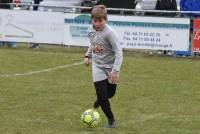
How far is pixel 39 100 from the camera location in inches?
445

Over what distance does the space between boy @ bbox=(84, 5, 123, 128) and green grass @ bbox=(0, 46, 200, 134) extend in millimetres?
487

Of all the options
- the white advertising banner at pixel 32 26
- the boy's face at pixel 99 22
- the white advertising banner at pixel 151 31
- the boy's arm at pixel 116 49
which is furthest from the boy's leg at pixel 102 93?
the white advertising banner at pixel 32 26

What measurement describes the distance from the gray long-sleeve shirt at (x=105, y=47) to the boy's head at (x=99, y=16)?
0.13m

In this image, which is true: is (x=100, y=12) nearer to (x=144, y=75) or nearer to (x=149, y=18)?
(x=144, y=75)

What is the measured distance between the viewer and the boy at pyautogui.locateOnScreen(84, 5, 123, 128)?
28.6ft

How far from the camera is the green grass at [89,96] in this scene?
9141mm

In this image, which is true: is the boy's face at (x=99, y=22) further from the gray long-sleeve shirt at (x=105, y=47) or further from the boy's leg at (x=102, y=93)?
the boy's leg at (x=102, y=93)

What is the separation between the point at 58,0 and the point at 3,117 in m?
16.6

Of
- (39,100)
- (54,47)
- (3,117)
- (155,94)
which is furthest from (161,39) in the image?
(3,117)

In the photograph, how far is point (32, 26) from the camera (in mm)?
20141

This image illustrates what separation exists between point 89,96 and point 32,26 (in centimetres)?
863

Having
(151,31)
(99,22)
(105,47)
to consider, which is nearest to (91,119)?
(105,47)

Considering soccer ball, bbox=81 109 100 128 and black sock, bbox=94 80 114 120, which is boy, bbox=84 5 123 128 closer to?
Answer: black sock, bbox=94 80 114 120

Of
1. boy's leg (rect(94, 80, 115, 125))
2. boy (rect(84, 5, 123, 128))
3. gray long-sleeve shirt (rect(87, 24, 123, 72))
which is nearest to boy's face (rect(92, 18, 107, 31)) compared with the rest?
boy (rect(84, 5, 123, 128))
